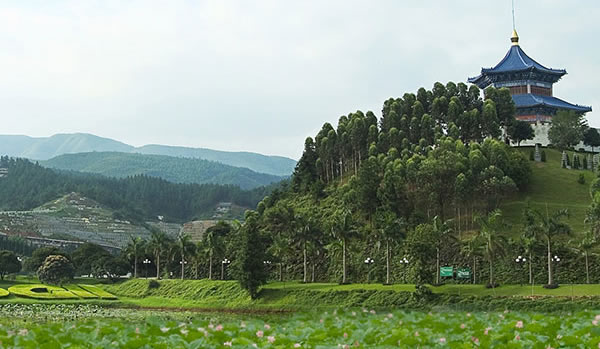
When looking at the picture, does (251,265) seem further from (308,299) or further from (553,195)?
(553,195)

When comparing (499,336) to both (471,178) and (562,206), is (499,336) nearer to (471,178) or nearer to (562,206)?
(471,178)

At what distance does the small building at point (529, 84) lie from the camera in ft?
282

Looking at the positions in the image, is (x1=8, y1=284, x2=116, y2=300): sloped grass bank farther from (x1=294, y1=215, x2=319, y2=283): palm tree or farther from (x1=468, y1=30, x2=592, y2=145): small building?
(x1=468, y1=30, x2=592, y2=145): small building

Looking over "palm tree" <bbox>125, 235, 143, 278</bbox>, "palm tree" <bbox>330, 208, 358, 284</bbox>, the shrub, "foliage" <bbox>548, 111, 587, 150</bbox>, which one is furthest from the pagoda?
the shrub

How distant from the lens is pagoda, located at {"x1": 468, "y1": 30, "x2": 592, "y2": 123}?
86250 mm

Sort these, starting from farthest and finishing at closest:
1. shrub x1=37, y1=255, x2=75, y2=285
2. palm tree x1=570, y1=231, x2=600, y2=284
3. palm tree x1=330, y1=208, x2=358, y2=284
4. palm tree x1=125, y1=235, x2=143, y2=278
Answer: palm tree x1=125, y1=235, x2=143, y2=278 → shrub x1=37, y1=255, x2=75, y2=285 → palm tree x1=330, y1=208, x2=358, y2=284 → palm tree x1=570, y1=231, x2=600, y2=284

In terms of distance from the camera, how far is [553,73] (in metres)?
88.9

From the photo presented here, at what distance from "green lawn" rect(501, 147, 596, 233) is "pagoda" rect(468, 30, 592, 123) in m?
10.8

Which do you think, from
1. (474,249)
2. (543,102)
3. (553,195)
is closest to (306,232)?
(474,249)

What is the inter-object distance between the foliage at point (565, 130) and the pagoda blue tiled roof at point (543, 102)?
2708 millimetres

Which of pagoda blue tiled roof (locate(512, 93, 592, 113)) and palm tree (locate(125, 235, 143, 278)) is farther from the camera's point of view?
pagoda blue tiled roof (locate(512, 93, 592, 113))

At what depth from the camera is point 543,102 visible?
3346 inches

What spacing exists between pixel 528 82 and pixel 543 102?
4862mm

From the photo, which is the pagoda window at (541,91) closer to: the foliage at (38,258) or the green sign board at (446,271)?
the green sign board at (446,271)
